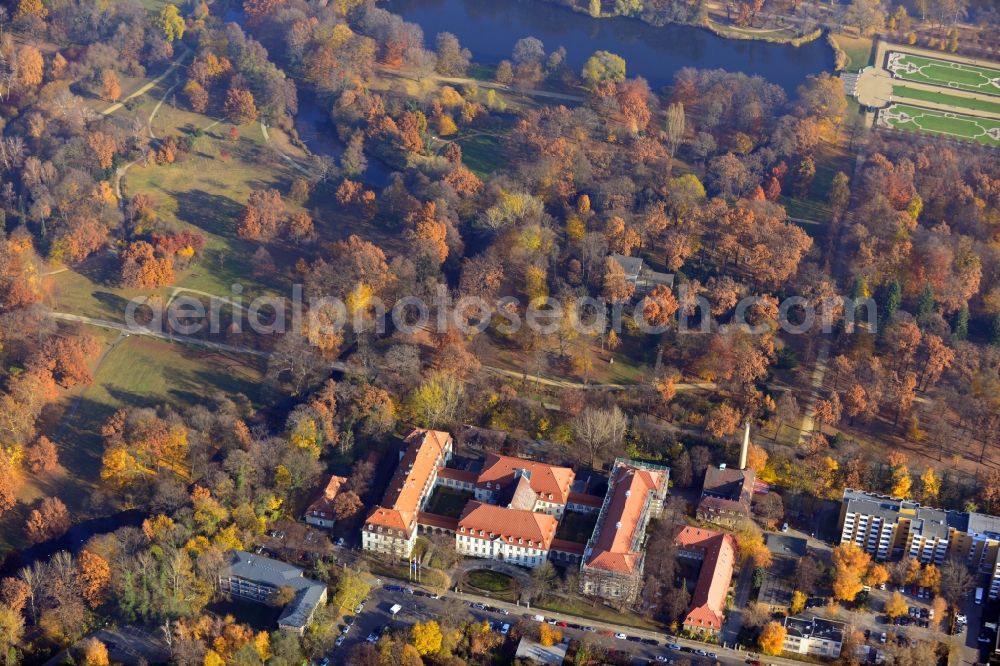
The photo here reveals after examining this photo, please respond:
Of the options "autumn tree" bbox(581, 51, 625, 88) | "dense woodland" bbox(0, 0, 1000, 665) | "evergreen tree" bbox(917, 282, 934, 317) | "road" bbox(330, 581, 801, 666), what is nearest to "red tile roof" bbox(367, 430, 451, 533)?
"dense woodland" bbox(0, 0, 1000, 665)

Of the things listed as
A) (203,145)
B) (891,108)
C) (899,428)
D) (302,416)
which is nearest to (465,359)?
(302,416)

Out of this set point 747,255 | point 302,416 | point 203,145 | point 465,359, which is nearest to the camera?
point 302,416

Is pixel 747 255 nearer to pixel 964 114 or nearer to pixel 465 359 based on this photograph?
pixel 465 359

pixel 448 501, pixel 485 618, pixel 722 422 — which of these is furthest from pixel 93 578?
pixel 722 422

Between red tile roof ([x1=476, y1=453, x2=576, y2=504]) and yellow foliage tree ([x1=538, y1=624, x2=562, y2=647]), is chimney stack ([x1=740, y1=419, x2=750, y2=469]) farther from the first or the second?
yellow foliage tree ([x1=538, y1=624, x2=562, y2=647])

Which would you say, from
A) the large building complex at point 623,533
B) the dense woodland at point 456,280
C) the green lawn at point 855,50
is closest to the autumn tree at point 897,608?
the dense woodland at point 456,280

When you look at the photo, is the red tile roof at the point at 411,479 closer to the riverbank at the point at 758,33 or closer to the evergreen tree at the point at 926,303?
the evergreen tree at the point at 926,303
